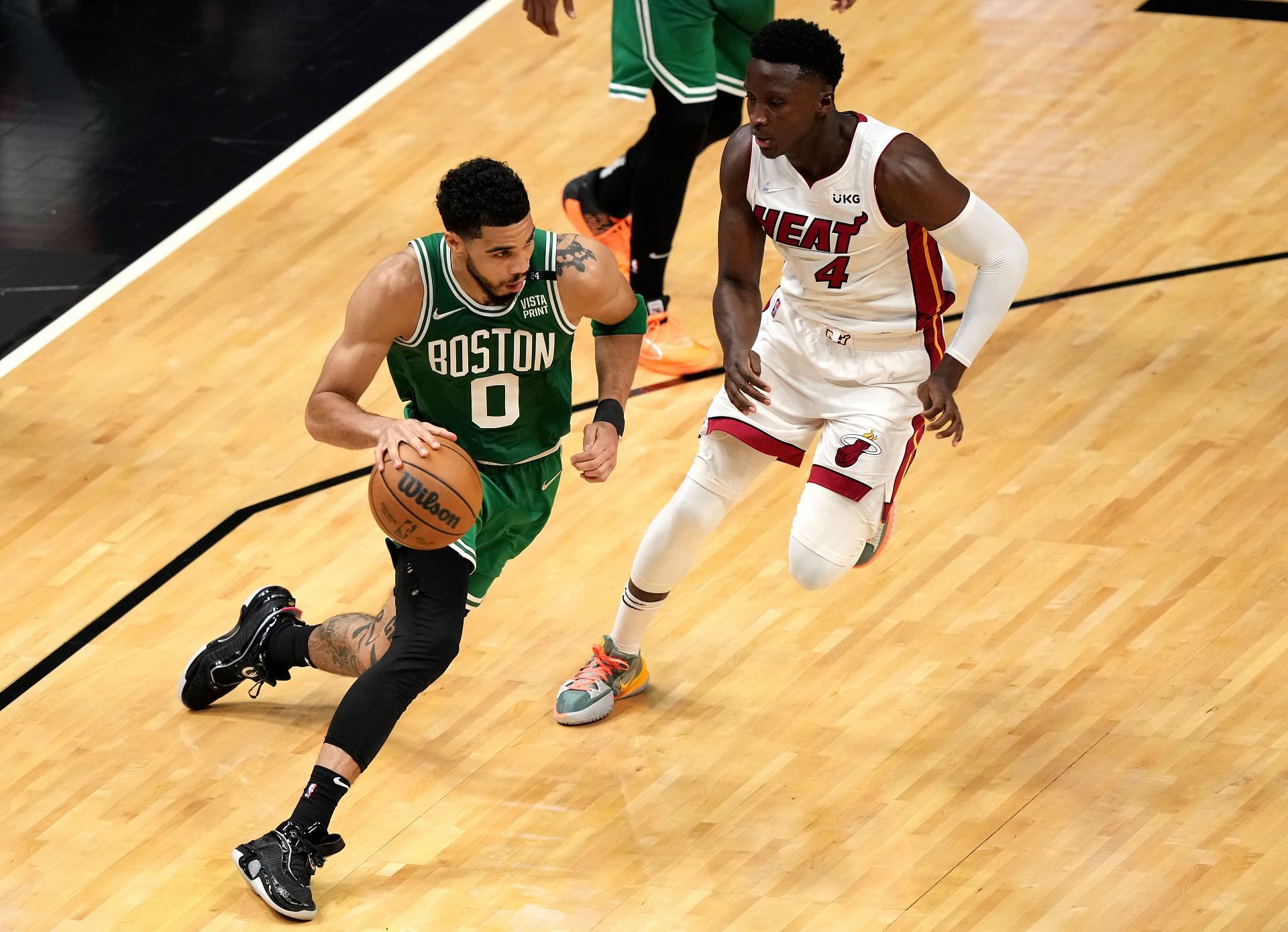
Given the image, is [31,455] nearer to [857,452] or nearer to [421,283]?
[421,283]

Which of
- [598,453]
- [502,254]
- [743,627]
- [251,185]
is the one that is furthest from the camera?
[251,185]

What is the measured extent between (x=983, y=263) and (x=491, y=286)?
122 centimetres

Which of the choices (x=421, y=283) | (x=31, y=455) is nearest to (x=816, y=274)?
(x=421, y=283)

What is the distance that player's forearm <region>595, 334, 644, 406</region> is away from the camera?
15.7ft

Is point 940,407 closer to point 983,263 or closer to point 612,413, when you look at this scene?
point 983,263

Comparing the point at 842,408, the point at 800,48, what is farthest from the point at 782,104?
the point at 842,408

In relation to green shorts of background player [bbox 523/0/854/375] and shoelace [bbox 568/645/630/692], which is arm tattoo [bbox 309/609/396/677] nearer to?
shoelace [bbox 568/645/630/692]

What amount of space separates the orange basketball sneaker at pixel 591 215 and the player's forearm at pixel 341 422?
10.1 ft

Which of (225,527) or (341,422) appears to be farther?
(225,527)

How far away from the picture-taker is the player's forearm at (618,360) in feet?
15.7

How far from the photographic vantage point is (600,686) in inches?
203

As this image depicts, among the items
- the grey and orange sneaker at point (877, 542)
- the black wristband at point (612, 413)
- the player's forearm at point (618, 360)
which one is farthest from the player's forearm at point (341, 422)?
the grey and orange sneaker at point (877, 542)

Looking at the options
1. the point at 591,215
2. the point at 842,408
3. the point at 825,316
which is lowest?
the point at 591,215

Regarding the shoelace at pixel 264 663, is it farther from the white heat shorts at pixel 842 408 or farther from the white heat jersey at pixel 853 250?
the white heat jersey at pixel 853 250
